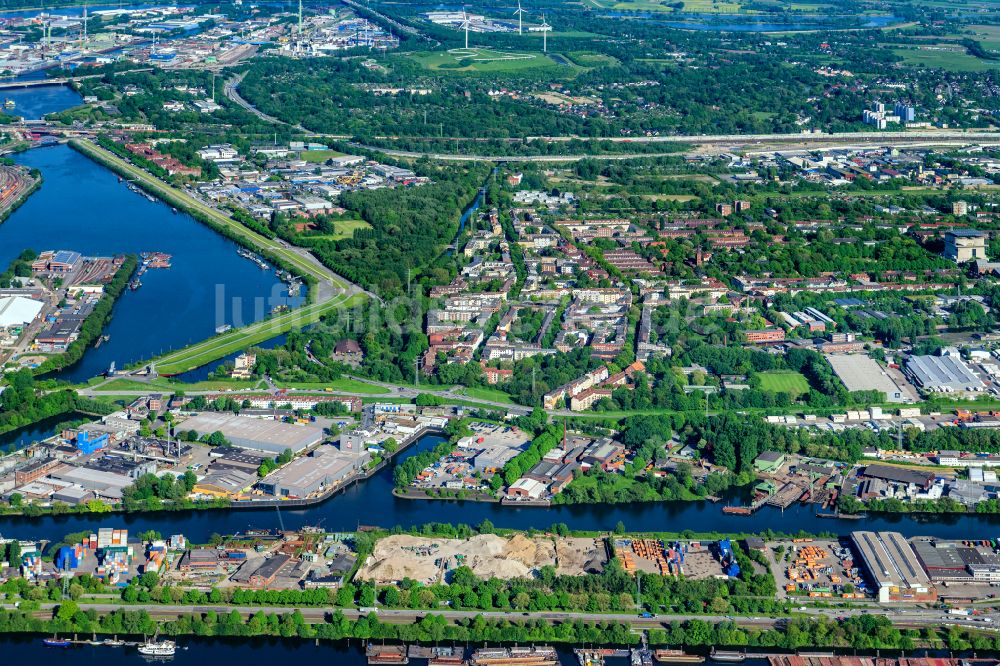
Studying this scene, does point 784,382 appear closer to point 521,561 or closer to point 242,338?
point 521,561

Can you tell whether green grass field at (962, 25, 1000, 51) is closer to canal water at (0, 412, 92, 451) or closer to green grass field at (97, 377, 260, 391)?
green grass field at (97, 377, 260, 391)

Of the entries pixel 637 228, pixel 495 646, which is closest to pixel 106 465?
pixel 495 646

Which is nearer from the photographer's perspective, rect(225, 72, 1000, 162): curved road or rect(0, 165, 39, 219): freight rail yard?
rect(0, 165, 39, 219): freight rail yard

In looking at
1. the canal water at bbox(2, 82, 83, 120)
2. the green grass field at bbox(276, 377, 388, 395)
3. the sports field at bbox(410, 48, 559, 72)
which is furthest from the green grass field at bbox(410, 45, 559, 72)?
the green grass field at bbox(276, 377, 388, 395)

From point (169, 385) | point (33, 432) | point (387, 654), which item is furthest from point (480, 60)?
point (387, 654)

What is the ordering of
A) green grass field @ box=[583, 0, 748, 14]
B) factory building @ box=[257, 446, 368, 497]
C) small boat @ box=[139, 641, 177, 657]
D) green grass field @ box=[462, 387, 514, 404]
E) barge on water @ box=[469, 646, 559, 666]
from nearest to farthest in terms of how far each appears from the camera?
barge on water @ box=[469, 646, 559, 666] < small boat @ box=[139, 641, 177, 657] < factory building @ box=[257, 446, 368, 497] < green grass field @ box=[462, 387, 514, 404] < green grass field @ box=[583, 0, 748, 14]

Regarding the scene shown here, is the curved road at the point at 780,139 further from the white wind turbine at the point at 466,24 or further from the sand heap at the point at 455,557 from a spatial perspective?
the sand heap at the point at 455,557

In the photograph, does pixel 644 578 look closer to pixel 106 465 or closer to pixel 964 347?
pixel 106 465
